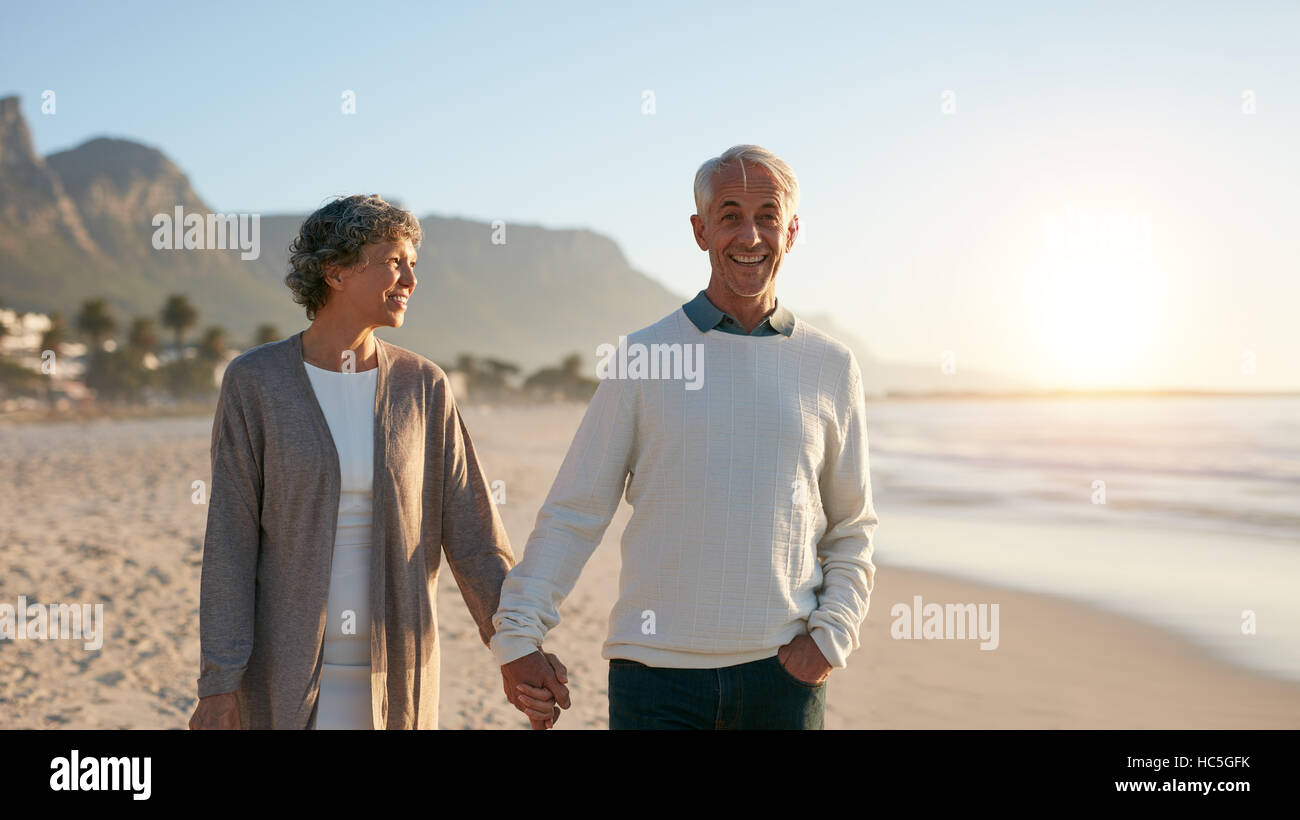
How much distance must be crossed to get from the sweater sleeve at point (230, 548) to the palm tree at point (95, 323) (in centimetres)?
7144

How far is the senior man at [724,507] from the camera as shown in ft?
7.61

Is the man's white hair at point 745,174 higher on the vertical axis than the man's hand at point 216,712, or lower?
higher

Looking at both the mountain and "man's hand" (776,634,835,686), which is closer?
"man's hand" (776,634,835,686)

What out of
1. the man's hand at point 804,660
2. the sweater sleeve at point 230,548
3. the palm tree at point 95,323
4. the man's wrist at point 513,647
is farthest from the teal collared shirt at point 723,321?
the palm tree at point 95,323

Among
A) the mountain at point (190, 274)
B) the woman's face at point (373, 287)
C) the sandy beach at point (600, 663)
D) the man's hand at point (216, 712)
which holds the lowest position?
the sandy beach at point (600, 663)

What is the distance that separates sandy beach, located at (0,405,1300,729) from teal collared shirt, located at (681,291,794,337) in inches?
142

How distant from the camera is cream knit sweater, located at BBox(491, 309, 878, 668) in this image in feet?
7.63

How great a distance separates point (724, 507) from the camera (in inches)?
91.5

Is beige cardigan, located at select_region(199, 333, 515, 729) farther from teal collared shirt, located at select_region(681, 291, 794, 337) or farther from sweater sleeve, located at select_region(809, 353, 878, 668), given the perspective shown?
sweater sleeve, located at select_region(809, 353, 878, 668)

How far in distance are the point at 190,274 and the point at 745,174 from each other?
146 metres

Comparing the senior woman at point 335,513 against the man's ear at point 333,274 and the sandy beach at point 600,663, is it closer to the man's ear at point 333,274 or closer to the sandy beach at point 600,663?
the man's ear at point 333,274

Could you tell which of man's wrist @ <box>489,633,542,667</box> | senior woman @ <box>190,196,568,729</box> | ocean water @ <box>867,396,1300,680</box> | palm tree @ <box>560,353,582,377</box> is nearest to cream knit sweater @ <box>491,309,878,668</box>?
man's wrist @ <box>489,633,542,667</box>
